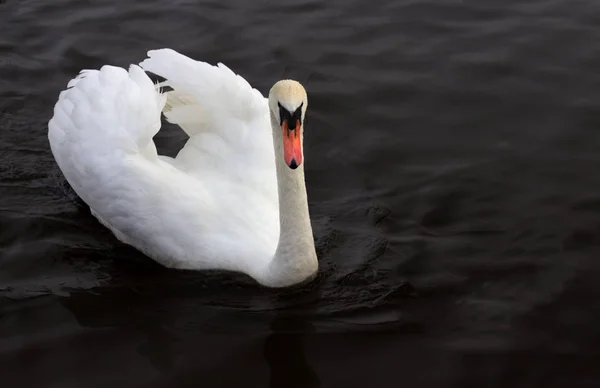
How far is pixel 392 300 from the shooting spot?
22.7 ft

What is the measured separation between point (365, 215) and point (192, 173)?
1.63 meters

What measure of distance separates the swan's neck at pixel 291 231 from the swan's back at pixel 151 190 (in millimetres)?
244

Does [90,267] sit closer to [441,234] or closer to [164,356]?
[164,356]

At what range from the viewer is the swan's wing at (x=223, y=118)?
7.77 metres

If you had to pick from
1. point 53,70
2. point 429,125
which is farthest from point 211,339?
point 53,70

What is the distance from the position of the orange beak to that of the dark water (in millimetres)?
1385

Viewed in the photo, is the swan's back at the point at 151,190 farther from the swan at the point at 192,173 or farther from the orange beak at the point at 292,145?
the orange beak at the point at 292,145

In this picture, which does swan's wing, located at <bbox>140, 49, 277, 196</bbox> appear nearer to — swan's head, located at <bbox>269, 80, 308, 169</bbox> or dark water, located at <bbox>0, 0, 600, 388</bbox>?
dark water, located at <bbox>0, 0, 600, 388</bbox>

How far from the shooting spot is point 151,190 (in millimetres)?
7133

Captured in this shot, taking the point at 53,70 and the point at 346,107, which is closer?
the point at 346,107

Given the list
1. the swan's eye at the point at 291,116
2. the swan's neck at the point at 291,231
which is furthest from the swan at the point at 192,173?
the swan's eye at the point at 291,116

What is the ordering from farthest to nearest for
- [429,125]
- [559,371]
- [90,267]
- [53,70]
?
[53,70]
[429,125]
[90,267]
[559,371]

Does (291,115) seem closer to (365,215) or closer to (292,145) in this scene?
(292,145)

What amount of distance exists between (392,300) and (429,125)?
9.88 feet
